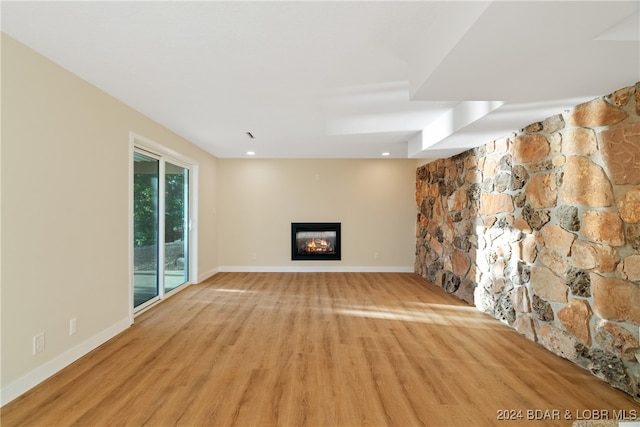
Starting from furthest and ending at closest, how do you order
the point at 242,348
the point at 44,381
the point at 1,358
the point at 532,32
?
the point at 242,348 → the point at 44,381 → the point at 1,358 → the point at 532,32

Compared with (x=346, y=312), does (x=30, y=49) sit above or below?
above

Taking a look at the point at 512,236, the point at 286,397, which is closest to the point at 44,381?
the point at 286,397

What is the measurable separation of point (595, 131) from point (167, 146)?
4572 mm

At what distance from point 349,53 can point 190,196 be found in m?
3.99

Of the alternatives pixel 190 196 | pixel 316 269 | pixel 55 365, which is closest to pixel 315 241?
pixel 316 269

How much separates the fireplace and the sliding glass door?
6.96 ft

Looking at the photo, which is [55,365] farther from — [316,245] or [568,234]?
[316,245]

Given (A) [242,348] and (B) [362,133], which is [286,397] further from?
(B) [362,133]

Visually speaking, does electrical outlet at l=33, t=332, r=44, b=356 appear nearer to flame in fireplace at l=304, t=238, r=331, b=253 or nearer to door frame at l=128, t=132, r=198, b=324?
door frame at l=128, t=132, r=198, b=324

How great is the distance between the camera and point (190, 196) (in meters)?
5.14

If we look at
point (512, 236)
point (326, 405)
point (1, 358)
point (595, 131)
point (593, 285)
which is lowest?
point (326, 405)

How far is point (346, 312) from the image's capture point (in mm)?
3730

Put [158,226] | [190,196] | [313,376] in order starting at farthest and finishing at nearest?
1. [190,196]
2. [158,226]
3. [313,376]

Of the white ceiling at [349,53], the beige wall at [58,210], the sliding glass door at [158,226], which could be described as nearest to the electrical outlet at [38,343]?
the beige wall at [58,210]
